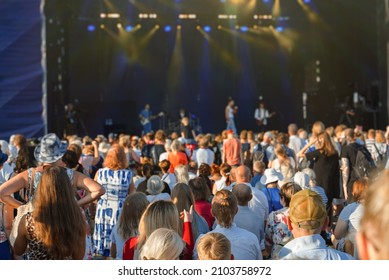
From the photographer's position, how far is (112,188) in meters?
5.71

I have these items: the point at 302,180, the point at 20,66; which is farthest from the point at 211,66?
the point at 302,180

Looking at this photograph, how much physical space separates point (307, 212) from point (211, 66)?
21.2m

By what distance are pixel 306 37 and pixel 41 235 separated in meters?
20.3

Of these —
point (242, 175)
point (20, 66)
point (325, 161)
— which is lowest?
point (242, 175)

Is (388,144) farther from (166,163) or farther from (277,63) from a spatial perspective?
(277,63)

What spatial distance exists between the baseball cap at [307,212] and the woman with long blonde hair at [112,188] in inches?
108

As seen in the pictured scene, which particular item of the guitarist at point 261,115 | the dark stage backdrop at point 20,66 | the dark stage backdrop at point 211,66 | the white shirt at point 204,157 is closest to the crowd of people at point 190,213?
the white shirt at point 204,157

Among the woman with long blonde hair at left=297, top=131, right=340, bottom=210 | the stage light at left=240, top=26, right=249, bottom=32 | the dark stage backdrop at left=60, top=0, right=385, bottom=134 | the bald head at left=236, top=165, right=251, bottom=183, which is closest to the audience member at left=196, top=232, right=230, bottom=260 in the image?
the bald head at left=236, top=165, right=251, bottom=183

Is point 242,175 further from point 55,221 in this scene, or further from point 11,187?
point 55,221

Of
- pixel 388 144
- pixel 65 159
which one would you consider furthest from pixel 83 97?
pixel 65 159

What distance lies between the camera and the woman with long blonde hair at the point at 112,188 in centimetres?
569

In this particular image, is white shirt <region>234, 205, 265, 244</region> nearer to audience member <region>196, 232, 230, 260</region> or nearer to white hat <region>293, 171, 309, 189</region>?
white hat <region>293, 171, 309, 189</region>

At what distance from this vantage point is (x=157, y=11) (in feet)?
75.3

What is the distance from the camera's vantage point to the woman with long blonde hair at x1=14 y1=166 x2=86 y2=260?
3.35 metres
